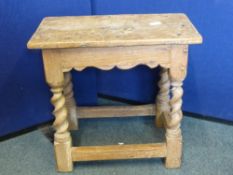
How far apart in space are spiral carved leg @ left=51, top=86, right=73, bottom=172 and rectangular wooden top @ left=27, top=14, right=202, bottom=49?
0.67 ft

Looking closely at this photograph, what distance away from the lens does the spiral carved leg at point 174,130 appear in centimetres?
122

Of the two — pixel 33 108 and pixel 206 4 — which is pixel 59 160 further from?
pixel 206 4

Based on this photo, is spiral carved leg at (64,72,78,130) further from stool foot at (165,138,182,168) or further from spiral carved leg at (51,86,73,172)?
stool foot at (165,138,182,168)

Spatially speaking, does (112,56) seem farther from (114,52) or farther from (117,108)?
(117,108)

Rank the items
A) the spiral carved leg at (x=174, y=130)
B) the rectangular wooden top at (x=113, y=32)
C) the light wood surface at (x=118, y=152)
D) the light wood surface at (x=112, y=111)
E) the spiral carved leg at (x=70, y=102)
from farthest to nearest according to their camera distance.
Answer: the light wood surface at (x=112, y=111), the spiral carved leg at (x=70, y=102), the light wood surface at (x=118, y=152), the spiral carved leg at (x=174, y=130), the rectangular wooden top at (x=113, y=32)

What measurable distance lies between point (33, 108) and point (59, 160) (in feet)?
1.28

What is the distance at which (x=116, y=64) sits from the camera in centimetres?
115

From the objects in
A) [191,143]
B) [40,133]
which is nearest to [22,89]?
[40,133]

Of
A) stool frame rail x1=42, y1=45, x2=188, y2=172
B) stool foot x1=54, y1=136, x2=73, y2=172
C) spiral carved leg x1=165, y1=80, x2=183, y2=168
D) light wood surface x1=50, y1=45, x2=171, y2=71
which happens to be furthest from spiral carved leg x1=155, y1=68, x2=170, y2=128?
stool foot x1=54, y1=136, x2=73, y2=172

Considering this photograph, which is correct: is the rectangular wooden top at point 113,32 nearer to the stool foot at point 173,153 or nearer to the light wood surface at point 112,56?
the light wood surface at point 112,56

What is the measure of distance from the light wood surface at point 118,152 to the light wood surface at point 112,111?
1.04ft

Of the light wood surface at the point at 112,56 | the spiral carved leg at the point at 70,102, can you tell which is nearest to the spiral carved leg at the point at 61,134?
the light wood surface at the point at 112,56

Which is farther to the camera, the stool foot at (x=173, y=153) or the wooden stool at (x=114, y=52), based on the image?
the stool foot at (x=173, y=153)

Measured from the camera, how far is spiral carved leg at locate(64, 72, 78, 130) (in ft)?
4.95
